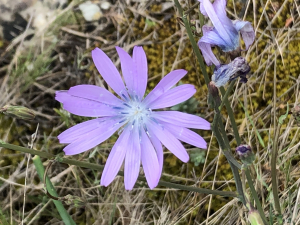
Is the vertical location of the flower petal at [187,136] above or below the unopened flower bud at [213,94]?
below

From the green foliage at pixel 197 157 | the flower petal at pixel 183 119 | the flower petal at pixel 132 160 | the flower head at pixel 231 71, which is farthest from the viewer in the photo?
the green foliage at pixel 197 157

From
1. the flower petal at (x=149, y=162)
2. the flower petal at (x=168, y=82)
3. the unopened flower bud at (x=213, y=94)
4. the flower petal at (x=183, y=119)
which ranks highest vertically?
the flower petal at (x=168, y=82)

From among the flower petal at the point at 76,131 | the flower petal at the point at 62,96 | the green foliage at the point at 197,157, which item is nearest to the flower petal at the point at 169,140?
the flower petal at the point at 76,131

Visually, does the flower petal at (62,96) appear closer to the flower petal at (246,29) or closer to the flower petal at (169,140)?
the flower petal at (169,140)

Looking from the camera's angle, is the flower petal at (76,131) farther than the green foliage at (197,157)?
No

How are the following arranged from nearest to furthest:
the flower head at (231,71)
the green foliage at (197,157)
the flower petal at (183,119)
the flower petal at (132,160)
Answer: the flower head at (231,71), the flower petal at (183,119), the flower petal at (132,160), the green foliage at (197,157)

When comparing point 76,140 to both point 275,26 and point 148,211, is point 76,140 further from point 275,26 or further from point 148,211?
point 275,26

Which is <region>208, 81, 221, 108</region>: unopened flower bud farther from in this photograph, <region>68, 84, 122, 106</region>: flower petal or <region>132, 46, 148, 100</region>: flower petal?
<region>68, 84, 122, 106</region>: flower petal
